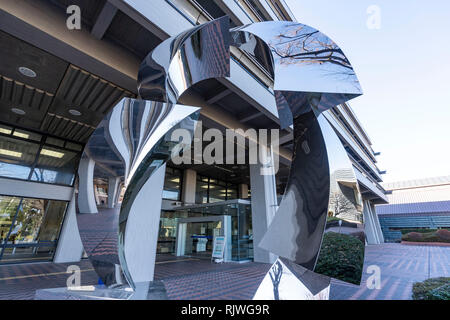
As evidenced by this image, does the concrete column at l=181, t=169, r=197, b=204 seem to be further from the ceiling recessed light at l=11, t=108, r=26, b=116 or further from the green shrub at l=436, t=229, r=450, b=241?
the green shrub at l=436, t=229, r=450, b=241

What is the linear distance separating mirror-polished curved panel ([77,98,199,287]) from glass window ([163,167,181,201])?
13509mm

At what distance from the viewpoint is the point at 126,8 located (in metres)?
4.89

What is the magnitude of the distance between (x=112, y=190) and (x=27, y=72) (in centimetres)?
650

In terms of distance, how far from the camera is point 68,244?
32.6ft

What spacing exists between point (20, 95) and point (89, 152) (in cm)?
769

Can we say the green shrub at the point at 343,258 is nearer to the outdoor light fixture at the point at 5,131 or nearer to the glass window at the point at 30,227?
the glass window at the point at 30,227

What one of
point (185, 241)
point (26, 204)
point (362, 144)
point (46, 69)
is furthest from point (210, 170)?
point (362, 144)

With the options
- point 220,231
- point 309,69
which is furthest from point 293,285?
point 220,231

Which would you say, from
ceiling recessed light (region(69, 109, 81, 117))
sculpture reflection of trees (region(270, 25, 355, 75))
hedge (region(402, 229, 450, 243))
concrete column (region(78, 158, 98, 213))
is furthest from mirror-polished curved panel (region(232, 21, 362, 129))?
hedge (region(402, 229, 450, 243))

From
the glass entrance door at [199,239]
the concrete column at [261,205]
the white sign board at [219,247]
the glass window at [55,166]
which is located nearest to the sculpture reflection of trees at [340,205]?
the concrete column at [261,205]

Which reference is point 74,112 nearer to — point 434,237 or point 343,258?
point 343,258

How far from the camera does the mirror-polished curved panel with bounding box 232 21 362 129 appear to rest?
2.31 m

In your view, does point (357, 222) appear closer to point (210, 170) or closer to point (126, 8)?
point (126, 8)

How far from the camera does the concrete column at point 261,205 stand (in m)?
10.9
